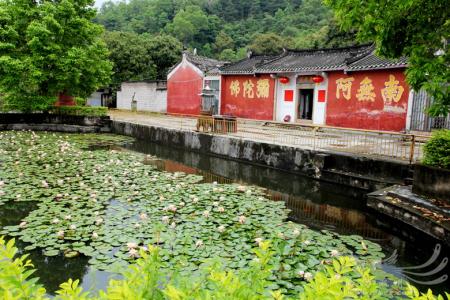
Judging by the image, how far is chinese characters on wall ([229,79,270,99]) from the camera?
2016cm

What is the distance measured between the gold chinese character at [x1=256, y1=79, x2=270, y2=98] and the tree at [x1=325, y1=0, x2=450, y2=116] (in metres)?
13.8

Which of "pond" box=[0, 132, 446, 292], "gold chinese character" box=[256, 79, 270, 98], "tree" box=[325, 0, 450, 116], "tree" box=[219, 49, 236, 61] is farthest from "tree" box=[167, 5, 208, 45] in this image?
"tree" box=[325, 0, 450, 116]

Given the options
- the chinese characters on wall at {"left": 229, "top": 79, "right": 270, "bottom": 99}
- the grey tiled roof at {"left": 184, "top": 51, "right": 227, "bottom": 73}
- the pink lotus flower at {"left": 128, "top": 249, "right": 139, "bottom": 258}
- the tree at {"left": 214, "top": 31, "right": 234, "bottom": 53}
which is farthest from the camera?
the tree at {"left": 214, "top": 31, "right": 234, "bottom": 53}

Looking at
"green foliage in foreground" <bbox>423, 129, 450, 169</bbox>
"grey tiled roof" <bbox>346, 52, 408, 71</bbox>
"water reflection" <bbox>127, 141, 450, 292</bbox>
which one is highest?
"grey tiled roof" <bbox>346, 52, 408, 71</bbox>

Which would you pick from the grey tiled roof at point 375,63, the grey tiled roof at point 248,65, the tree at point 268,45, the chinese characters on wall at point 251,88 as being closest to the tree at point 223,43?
the tree at point 268,45

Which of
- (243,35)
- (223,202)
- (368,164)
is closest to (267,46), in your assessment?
(243,35)

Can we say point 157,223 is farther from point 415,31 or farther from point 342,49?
point 342,49

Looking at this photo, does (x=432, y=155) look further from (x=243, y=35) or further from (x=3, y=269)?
(x=243, y=35)

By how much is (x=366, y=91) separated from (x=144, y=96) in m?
18.7

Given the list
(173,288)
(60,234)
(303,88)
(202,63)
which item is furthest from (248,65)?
(173,288)

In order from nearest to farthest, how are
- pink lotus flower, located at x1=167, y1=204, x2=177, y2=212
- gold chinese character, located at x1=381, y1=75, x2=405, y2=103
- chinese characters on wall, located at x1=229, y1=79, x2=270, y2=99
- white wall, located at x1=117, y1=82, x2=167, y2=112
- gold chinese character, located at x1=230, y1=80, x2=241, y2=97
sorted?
pink lotus flower, located at x1=167, y1=204, x2=177, y2=212 < gold chinese character, located at x1=381, y1=75, x2=405, y2=103 < chinese characters on wall, located at x1=229, y1=79, x2=270, y2=99 < gold chinese character, located at x1=230, y1=80, x2=241, y2=97 < white wall, located at x1=117, y1=82, x2=167, y2=112

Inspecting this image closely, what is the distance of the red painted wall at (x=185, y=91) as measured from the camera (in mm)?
24300

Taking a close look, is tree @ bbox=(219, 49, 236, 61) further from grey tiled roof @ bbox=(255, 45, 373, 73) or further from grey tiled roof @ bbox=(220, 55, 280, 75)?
grey tiled roof @ bbox=(255, 45, 373, 73)

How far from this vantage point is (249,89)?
2105 centimetres
